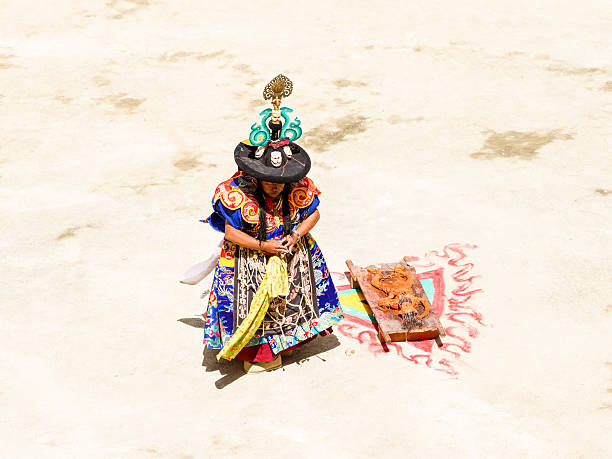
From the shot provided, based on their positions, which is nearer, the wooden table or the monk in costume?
the monk in costume

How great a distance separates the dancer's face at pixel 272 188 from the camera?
25.6 feet

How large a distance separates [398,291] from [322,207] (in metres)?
2.92

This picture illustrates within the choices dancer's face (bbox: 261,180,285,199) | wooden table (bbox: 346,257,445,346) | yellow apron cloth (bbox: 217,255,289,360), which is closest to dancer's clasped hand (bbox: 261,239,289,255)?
yellow apron cloth (bbox: 217,255,289,360)

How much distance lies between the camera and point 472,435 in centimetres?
770

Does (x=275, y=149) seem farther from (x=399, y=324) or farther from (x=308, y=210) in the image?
(x=399, y=324)

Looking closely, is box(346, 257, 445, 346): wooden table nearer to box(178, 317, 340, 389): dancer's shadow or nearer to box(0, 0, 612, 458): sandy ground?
box(0, 0, 612, 458): sandy ground

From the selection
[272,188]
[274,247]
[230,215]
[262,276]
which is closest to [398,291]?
[262,276]

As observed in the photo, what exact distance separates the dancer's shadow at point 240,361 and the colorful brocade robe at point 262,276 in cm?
39

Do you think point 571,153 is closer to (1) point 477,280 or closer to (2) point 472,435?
(1) point 477,280

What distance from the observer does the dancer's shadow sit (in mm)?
8594

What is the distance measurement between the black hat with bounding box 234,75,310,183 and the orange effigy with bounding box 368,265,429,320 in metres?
2.18

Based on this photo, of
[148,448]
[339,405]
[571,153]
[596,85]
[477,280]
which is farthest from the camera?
[596,85]

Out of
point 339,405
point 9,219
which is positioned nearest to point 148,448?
point 339,405

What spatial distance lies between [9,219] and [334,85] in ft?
22.8
